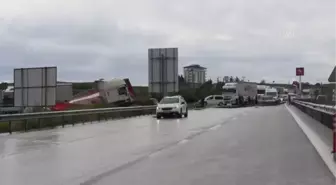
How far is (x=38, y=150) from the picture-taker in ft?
53.9

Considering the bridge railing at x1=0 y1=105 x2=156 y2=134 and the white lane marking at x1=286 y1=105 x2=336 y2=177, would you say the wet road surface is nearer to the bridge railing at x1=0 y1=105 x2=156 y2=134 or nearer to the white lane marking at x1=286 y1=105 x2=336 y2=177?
the white lane marking at x1=286 y1=105 x2=336 y2=177

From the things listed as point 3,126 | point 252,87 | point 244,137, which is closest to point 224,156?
point 244,137

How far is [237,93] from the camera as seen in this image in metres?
77.8

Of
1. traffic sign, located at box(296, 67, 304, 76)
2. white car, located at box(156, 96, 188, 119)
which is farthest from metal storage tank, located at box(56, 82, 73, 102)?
traffic sign, located at box(296, 67, 304, 76)

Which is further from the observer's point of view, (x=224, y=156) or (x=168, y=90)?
(x=168, y=90)

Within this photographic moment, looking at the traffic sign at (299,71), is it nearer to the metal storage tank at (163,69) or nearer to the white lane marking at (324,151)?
the metal storage tank at (163,69)

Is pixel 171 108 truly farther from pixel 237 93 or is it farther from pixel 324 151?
pixel 237 93

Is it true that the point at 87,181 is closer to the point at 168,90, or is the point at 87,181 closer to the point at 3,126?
the point at 3,126

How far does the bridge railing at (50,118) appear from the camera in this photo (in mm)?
25087

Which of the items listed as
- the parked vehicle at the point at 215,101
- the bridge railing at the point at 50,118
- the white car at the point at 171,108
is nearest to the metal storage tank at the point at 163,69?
the white car at the point at 171,108

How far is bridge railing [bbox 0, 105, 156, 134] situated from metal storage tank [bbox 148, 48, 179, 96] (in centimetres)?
725

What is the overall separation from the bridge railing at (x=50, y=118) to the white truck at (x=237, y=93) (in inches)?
1501

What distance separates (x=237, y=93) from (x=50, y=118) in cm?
5190

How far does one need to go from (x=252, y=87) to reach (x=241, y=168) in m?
76.3
